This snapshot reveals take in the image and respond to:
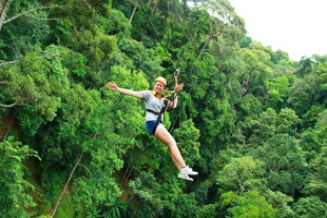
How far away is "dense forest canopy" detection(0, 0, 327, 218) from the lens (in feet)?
57.3

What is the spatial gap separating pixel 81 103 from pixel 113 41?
3606 mm

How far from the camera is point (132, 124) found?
2288 centimetres

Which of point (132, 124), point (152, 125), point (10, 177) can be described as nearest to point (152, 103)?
point (152, 125)

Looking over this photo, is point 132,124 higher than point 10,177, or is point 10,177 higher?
point 132,124

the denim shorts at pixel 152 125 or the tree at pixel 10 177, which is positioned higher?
the denim shorts at pixel 152 125

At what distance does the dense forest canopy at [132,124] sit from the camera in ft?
57.3

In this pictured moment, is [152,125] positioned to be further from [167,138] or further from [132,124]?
[132,124]

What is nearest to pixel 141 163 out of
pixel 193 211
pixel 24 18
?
pixel 193 211

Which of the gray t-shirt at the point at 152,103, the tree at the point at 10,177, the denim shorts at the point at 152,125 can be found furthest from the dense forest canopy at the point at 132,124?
the denim shorts at the point at 152,125

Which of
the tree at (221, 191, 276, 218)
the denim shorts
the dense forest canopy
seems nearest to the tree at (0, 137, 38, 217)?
the dense forest canopy

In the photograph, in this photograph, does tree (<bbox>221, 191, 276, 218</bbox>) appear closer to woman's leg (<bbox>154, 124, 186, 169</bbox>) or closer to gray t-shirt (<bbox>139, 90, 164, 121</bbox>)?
woman's leg (<bbox>154, 124, 186, 169</bbox>)

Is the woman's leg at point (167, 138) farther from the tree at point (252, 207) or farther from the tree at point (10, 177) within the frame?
the tree at point (252, 207)

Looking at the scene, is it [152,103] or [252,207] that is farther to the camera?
[252,207]

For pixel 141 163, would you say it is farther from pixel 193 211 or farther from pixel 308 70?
pixel 308 70
